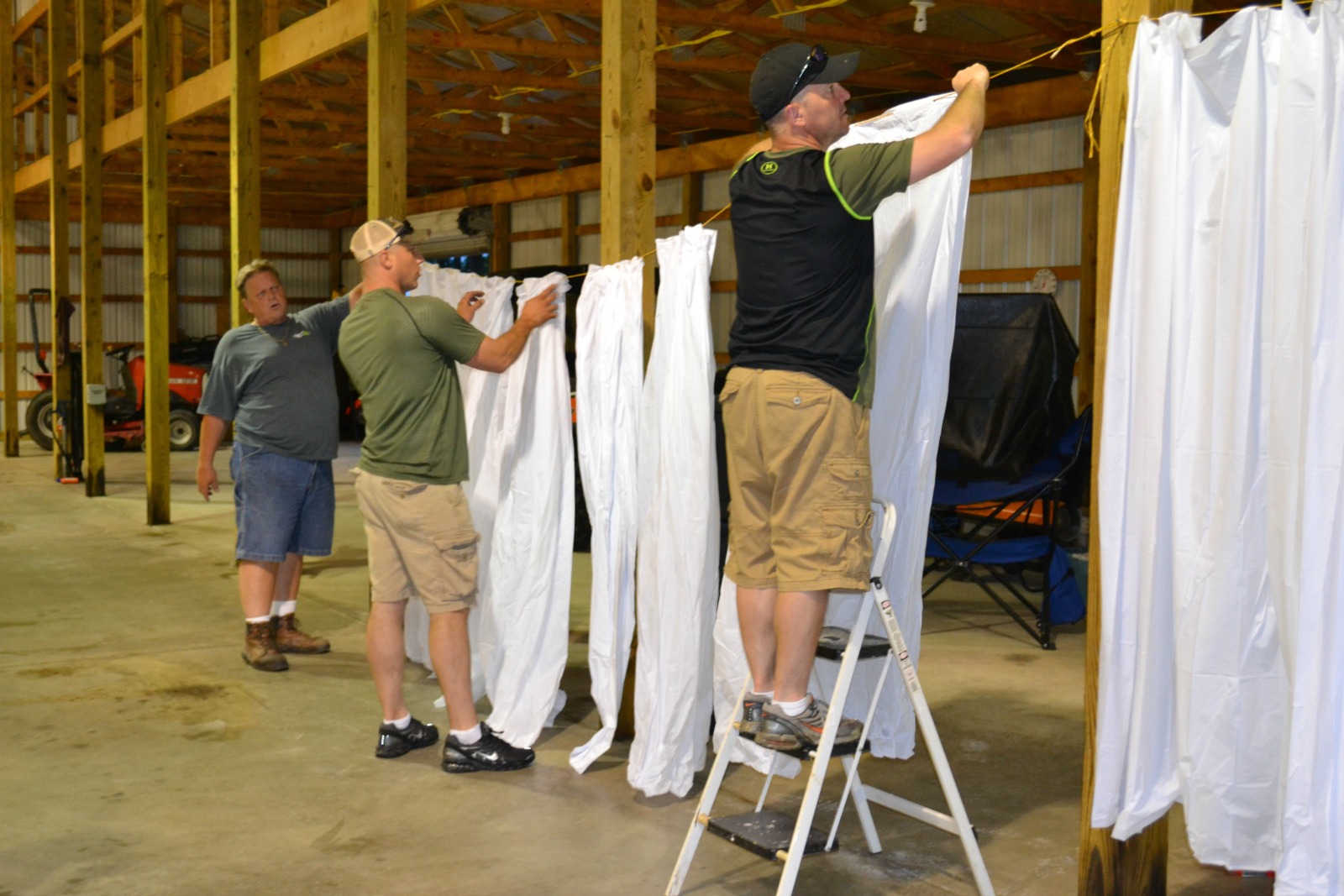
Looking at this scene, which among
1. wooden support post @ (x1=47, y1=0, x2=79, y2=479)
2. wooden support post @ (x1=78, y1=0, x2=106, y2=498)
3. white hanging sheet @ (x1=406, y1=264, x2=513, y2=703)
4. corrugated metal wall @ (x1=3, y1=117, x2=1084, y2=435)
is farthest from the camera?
wooden support post @ (x1=47, y1=0, x2=79, y2=479)

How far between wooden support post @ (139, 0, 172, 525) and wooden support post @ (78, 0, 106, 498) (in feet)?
4.96

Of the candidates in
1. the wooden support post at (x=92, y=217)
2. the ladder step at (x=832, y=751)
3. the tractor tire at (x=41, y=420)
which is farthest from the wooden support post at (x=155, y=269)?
the ladder step at (x=832, y=751)

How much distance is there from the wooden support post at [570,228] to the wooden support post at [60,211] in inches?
232

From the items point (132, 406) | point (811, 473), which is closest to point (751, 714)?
point (811, 473)

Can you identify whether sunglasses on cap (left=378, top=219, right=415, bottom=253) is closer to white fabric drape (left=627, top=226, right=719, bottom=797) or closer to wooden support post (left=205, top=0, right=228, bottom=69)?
white fabric drape (left=627, top=226, right=719, bottom=797)

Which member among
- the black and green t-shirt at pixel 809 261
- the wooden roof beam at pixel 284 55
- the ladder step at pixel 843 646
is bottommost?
the ladder step at pixel 843 646

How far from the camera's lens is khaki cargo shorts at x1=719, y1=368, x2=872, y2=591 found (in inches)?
109

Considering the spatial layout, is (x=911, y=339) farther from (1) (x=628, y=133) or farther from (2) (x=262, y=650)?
(2) (x=262, y=650)

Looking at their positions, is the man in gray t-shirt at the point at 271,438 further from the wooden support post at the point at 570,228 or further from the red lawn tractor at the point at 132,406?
the wooden support post at the point at 570,228

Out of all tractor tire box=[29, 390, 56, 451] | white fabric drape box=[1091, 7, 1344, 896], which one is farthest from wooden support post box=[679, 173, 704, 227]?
white fabric drape box=[1091, 7, 1344, 896]

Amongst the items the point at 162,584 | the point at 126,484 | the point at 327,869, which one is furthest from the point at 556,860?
the point at 126,484

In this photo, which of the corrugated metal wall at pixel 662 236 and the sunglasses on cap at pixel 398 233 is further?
the corrugated metal wall at pixel 662 236

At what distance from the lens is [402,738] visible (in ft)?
13.3

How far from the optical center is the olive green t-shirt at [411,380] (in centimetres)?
388
